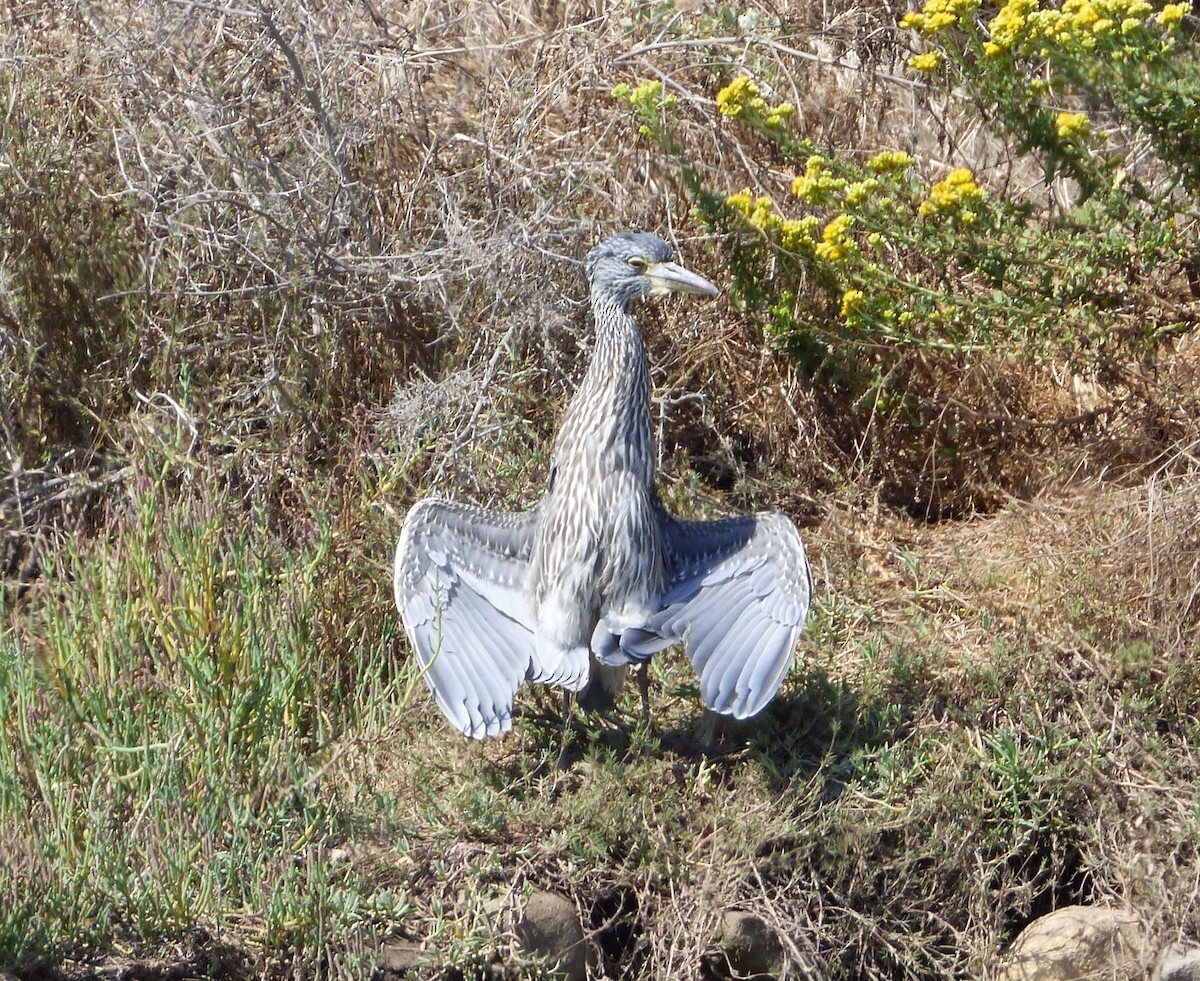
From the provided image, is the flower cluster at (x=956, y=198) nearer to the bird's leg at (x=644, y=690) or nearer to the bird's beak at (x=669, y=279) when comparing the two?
the bird's beak at (x=669, y=279)

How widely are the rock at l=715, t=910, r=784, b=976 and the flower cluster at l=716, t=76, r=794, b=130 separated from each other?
95.3 inches

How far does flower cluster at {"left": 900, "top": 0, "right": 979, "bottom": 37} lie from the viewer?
14.4 feet

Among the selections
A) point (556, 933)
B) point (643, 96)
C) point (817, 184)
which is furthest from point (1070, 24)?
point (556, 933)

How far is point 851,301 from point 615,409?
102 centimetres

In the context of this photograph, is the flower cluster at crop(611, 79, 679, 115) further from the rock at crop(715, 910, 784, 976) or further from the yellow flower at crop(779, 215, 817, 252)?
the rock at crop(715, 910, 784, 976)

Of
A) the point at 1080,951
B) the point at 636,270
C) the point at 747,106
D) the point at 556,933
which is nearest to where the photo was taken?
the point at 556,933

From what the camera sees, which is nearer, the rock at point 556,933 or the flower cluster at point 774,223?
the rock at point 556,933

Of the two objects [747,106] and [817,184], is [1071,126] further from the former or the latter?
[747,106]

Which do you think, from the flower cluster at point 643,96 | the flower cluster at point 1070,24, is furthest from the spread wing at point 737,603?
the flower cluster at point 1070,24

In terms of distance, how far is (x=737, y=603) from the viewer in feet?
14.1

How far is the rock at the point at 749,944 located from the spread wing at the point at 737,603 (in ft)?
1.85

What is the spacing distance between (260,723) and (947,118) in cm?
364

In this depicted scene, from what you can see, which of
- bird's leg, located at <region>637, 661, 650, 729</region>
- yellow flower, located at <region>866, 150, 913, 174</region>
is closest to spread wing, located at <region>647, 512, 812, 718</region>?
bird's leg, located at <region>637, 661, 650, 729</region>

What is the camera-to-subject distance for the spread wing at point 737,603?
160 inches
